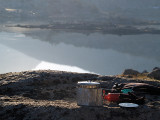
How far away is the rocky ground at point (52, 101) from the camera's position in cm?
514

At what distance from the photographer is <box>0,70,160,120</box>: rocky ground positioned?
5.14 m

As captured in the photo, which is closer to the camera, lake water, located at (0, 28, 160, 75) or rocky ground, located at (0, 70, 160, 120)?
rocky ground, located at (0, 70, 160, 120)

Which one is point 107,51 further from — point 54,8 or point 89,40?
point 54,8

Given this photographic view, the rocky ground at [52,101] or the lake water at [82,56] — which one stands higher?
the lake water at [82,56]

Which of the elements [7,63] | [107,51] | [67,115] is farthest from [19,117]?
[107,51]

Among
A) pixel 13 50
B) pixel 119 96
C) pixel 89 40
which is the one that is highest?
pixel 89 40

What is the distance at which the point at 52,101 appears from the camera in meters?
6.14

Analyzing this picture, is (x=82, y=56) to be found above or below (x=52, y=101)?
above

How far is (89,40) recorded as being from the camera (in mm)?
41188

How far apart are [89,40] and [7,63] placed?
67.0ft

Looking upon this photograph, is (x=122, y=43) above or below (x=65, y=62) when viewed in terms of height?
above

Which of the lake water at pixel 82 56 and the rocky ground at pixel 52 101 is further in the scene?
the lake water at pixel 82 56

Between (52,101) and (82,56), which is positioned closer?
(52,101)

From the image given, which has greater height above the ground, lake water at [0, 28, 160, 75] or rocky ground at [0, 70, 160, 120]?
lake water at [0, 28, 160, 75]
